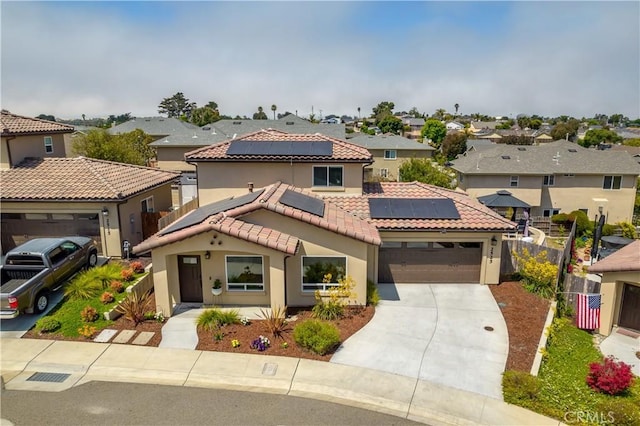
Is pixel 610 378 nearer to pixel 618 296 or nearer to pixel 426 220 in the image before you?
pixel 618 296

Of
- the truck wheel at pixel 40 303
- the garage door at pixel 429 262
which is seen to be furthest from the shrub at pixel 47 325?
the garage door at pixel 429 262

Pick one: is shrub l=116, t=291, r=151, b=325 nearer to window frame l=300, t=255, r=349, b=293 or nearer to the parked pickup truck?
the parked pickup truck

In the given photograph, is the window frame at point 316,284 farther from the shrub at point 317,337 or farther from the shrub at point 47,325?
the shrub at point 47,325

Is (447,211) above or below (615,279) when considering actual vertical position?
above

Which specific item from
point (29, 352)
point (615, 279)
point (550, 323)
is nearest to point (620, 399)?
point (550, 323)

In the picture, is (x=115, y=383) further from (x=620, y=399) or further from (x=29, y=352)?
(x=620, y=399)

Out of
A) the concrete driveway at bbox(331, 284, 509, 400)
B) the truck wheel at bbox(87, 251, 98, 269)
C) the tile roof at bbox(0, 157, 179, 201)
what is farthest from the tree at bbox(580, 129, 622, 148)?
the truck wheel at bbox(87, 251, 98, 269)

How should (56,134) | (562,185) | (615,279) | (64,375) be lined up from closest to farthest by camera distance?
(64,375)
(615,279)
(56,134)
(562,185)
